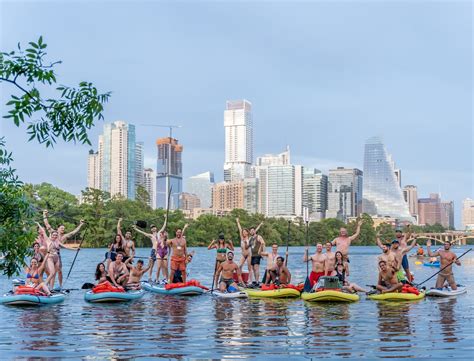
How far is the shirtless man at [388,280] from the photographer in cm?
1989

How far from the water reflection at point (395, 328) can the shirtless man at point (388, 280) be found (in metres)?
0.64

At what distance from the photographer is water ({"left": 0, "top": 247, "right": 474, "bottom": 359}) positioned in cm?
1173

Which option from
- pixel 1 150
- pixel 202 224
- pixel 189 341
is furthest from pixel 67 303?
pixel 202 224

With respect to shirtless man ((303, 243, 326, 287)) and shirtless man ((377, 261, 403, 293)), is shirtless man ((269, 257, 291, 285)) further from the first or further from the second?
shirtless man ((377, 261, 403, 293))

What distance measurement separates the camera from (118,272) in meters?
20.4

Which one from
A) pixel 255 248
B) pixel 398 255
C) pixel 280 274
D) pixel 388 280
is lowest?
pixel 388 280

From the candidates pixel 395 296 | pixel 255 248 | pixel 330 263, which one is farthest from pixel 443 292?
pixel 255 248

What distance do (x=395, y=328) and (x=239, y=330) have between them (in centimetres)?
310

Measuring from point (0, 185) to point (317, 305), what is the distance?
13167 millimetres

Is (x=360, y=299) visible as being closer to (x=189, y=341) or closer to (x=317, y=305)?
(x=317, y=305)

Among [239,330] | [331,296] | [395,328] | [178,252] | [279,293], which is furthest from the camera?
[178,252]

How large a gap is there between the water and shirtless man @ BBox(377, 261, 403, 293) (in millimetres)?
650

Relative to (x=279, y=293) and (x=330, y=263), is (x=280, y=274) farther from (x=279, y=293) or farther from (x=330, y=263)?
(x=330, y=263)

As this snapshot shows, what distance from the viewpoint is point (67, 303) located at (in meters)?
19.7
